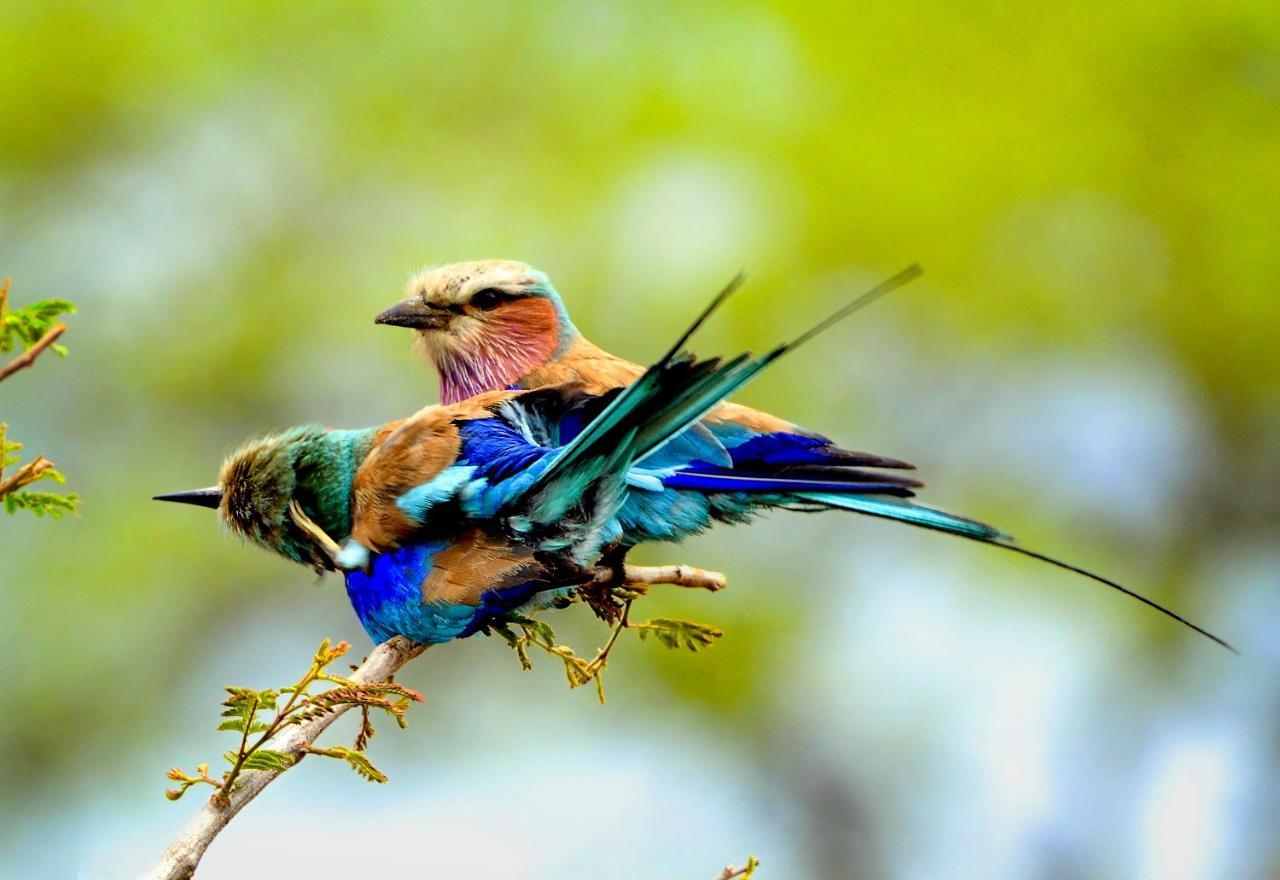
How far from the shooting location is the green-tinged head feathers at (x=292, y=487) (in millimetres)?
1799

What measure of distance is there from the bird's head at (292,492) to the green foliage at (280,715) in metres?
0.32

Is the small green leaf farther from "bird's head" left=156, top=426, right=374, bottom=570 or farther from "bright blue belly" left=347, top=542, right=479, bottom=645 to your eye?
"bird's head" left=156, top=426, right=374, bottom=570

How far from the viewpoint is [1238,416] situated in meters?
6.74

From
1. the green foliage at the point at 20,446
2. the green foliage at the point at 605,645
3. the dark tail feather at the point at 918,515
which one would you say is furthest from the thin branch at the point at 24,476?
the dark tail feather at the point at 918,515

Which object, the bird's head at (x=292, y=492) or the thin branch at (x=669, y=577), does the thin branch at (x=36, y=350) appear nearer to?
the bird's head at (x=292, y=492)

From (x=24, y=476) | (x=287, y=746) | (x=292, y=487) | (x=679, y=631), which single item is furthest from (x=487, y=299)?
(x=24, y=476)

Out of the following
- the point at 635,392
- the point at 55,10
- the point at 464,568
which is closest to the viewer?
the point at 635,392

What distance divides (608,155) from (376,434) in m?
5.16

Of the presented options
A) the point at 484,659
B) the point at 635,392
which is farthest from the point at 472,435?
the point at 484,659

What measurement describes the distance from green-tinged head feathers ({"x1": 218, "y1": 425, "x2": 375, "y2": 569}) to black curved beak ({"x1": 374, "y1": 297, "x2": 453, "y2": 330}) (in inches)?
11.9

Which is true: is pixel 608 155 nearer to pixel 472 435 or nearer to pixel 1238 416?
pixel 1238 416

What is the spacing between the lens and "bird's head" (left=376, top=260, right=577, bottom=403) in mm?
2178

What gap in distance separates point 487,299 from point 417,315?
→ 0.38 ft

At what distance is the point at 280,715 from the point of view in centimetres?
144
